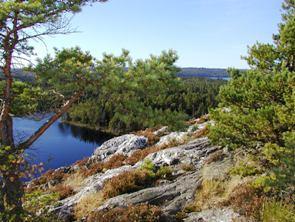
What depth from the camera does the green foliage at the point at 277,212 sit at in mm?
7166

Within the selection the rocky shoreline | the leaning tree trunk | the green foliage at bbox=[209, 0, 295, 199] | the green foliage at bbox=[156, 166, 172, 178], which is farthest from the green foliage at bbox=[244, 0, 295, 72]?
the leaning tree trunk

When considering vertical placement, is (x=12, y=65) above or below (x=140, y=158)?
above

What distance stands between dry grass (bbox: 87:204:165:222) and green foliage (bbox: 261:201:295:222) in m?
2.60

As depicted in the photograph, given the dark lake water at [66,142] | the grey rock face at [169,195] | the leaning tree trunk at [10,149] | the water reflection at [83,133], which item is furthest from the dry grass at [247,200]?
the water reflection at [83,133]

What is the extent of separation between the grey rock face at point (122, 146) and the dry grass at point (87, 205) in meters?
6.68

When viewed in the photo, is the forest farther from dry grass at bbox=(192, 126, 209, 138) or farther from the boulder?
the boulder

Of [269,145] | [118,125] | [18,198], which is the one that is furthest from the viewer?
[118,125]

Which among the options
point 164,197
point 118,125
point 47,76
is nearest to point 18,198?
point 47,76

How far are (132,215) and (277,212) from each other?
351cm

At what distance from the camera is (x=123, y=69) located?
750 centimetres

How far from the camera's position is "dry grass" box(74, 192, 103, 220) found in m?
10.2

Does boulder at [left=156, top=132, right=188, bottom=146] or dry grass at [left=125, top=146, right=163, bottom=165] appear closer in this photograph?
dry grass at [left=125, top=146, right=163, bottom=165]

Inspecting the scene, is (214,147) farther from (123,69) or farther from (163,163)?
(123,69)

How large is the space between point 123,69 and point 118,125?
8541 cm
